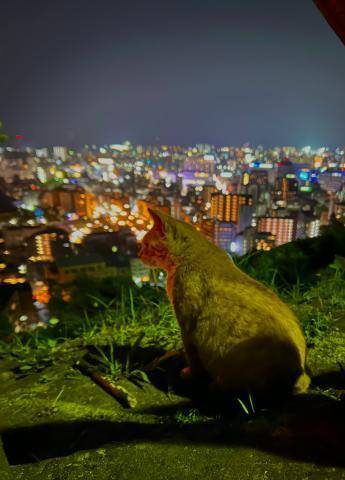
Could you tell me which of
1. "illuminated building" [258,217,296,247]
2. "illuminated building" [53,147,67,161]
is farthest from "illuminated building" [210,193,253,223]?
"illuminated building" [53,147,67,161]

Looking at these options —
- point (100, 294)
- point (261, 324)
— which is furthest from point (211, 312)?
point (100, 294)

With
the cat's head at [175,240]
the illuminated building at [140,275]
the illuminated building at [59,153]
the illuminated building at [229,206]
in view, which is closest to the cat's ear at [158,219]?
the cat's head at [175,240]

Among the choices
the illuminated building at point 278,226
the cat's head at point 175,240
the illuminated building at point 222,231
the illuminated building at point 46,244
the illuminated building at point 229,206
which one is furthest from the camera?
the illuminated building at point 229,206

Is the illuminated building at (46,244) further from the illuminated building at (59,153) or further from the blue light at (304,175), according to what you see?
the illuminated building at (59,153)

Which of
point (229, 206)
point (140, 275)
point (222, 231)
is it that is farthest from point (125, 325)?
point (229, 206)

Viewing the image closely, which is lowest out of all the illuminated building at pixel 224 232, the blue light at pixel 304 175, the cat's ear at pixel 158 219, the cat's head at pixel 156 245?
the illuminated building at pixel 224 232

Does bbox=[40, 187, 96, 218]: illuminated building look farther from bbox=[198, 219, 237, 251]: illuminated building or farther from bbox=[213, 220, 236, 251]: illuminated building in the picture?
bbox=[213, 220, 236, 251]: illuminated building

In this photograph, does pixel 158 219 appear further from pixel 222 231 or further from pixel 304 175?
pixel 304 175
